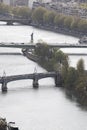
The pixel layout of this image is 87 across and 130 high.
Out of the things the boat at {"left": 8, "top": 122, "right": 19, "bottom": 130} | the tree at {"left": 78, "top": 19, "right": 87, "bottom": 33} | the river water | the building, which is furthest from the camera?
the building

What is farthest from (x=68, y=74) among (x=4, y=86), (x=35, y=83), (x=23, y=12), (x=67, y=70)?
(x=23, y=12)

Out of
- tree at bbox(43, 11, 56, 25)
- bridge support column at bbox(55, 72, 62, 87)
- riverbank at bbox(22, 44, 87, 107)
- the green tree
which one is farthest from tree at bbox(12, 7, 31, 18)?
bridge support column at bbox(55, 72, 62, 87)

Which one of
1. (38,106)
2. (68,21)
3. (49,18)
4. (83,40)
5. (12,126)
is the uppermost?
(12,126)

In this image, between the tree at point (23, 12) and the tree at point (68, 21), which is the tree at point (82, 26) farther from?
the tree at point (23, 12)

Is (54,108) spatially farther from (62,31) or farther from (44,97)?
(62,31)

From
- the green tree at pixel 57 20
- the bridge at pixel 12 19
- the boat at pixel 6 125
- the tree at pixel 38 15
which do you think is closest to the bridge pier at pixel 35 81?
the boat at pixel 6 125

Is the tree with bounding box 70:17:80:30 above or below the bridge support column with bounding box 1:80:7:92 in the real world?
below

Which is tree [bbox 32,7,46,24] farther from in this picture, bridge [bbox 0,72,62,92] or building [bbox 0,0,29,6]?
bridge [bbox 0,72,62,92]

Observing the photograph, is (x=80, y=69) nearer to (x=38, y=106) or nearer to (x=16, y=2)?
(x=38, y=106)
